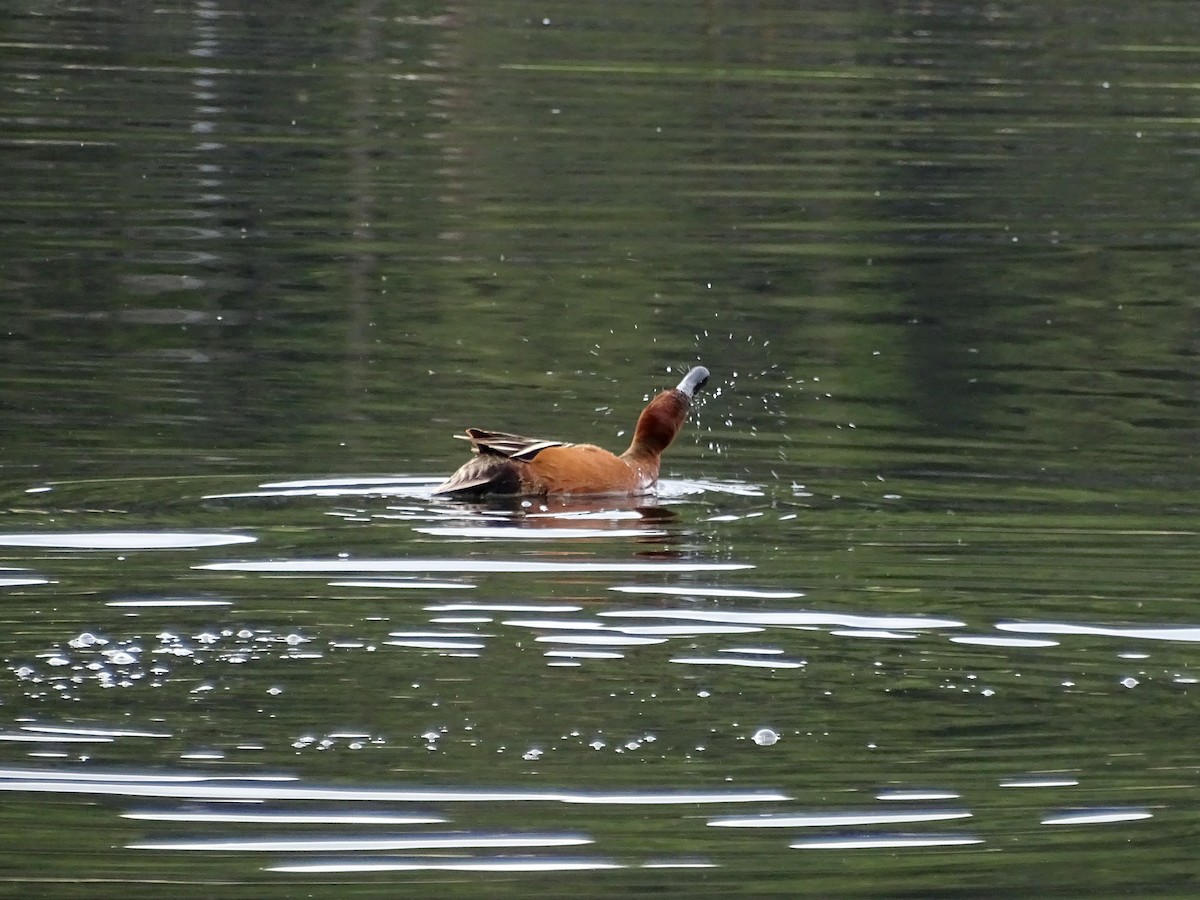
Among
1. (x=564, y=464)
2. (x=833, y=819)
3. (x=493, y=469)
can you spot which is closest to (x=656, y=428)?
(x=564, y=464)

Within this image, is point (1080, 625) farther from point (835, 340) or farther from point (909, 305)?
point (909, 305)

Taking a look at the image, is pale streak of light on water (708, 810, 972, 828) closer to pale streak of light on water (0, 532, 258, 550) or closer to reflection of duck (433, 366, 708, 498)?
pale streak of light on water (0, 532, 258, 550)

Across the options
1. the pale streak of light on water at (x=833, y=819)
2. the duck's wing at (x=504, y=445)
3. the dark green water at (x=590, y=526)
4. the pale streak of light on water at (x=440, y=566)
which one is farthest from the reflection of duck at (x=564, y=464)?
the pale streak of light on water at (x=833, y=819)

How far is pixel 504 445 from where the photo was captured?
1045 centimetres

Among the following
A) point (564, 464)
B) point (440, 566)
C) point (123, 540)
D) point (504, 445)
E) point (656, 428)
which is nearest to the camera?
point (440, 566)

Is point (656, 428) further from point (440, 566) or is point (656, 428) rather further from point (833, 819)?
point (833, 819)

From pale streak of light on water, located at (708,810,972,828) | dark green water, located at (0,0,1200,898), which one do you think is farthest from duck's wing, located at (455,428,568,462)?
pale streak of light on water, located at (708,810,972,828)

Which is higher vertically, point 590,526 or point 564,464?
point 564,464

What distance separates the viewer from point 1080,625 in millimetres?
Answer: 8359

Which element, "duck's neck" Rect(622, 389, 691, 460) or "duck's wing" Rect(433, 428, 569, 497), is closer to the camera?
"duck's wing" Rect(433, 428, 569, 497)

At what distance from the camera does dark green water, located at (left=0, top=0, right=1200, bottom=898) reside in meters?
6.49

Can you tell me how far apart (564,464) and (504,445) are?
34 centimetres

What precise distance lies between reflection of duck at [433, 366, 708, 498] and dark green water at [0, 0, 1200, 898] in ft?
0.40

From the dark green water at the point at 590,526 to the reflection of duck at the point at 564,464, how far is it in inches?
4.8
